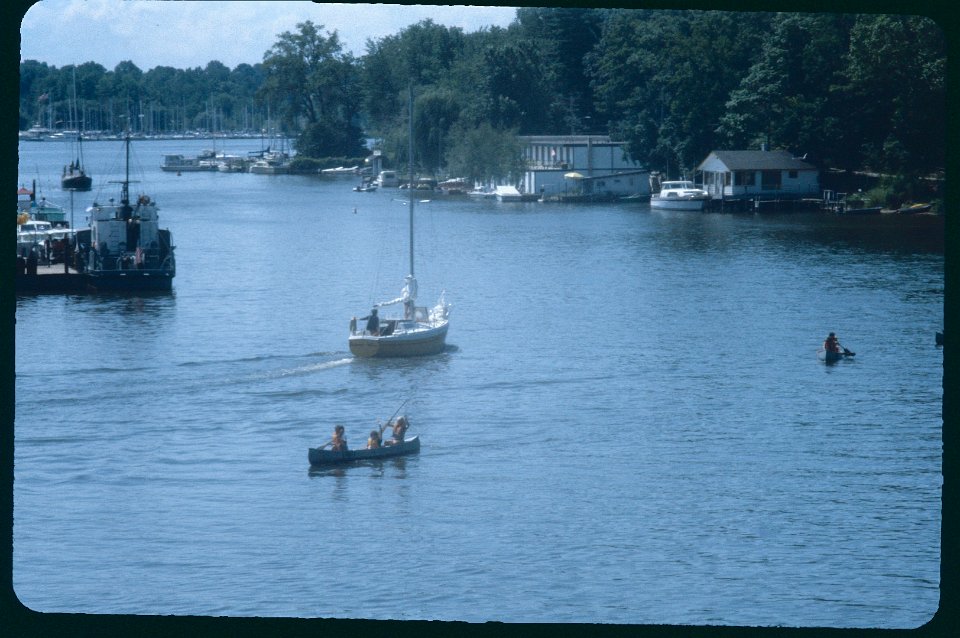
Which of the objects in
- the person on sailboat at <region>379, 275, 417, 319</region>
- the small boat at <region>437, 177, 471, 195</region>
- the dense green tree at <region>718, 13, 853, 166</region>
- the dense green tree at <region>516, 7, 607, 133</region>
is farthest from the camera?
the small boat at <region>437, 177, 471, 195</region>

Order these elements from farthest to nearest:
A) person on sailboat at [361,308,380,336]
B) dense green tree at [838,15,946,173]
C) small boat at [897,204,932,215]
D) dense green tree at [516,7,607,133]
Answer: dense green tree at [516,7,607,133]
small boat at [897,204,932,215]
dense green tree at [838,15,946,173]
person on sailboat at [361,308,380,336]

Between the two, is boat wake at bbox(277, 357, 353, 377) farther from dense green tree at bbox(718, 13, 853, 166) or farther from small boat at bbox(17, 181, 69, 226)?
dense green tree at bbox(718, 13, 853, 166)

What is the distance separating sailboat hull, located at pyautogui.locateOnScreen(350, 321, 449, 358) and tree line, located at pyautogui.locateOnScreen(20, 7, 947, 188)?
7425mm

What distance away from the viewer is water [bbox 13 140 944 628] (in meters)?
12.2

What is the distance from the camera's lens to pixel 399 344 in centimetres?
2212

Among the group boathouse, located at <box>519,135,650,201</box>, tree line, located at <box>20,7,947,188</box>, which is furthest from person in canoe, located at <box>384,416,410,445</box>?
boathouse, located at <box>519,135,650,201</box>

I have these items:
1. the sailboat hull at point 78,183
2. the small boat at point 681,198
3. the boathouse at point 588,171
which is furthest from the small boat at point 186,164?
the small boat at point 681,198

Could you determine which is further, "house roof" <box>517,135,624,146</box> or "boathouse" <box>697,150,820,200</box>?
"house roof" <box>517,135,624,146</box>

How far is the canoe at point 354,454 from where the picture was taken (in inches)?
621

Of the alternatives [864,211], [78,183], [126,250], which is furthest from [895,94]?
[78,183]

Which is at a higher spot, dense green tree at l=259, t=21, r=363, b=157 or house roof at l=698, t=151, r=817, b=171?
dense green tree at l=259, t=21, r=363, b=157

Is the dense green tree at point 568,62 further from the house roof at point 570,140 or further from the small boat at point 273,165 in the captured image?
the small boat at point 273,165

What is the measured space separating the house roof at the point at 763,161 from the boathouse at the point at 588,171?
24.3 feet

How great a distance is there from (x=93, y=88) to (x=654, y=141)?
3453 cm
